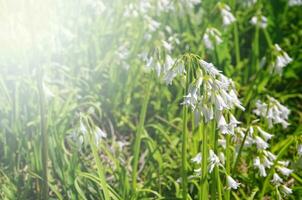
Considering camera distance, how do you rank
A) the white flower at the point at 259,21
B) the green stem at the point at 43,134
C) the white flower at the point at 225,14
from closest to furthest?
the green stem at the point at 43,134
the white flower at the point at 225,14
the white flower at the point at 259,21

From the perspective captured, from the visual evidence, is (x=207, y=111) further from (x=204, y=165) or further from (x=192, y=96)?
(x=204, y=165)

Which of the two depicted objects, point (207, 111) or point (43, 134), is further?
point (43, 134)

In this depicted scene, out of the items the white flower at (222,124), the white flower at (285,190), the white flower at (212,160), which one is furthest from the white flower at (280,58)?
the white flower at (222,124)

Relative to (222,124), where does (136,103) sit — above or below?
below

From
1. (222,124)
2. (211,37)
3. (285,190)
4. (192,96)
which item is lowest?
(285,190)

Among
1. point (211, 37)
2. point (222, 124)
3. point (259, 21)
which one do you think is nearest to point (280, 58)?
point (211, 37)

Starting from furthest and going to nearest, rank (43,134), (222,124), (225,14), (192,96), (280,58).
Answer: (225,14), (280,58), (43,134), (222,124), (192,96)

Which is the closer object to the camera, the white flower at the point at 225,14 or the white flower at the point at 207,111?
the white flower at the point at 207,111

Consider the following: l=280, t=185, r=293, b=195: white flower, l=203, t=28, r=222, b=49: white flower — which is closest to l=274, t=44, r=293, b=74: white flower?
l=203, t=28, r=222, b=49: white flower

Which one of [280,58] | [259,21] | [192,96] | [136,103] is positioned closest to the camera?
[192,96]

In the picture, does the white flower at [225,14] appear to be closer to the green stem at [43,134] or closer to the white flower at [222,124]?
the green stem at [43,134]

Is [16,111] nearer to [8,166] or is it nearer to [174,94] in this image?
[8,166]
